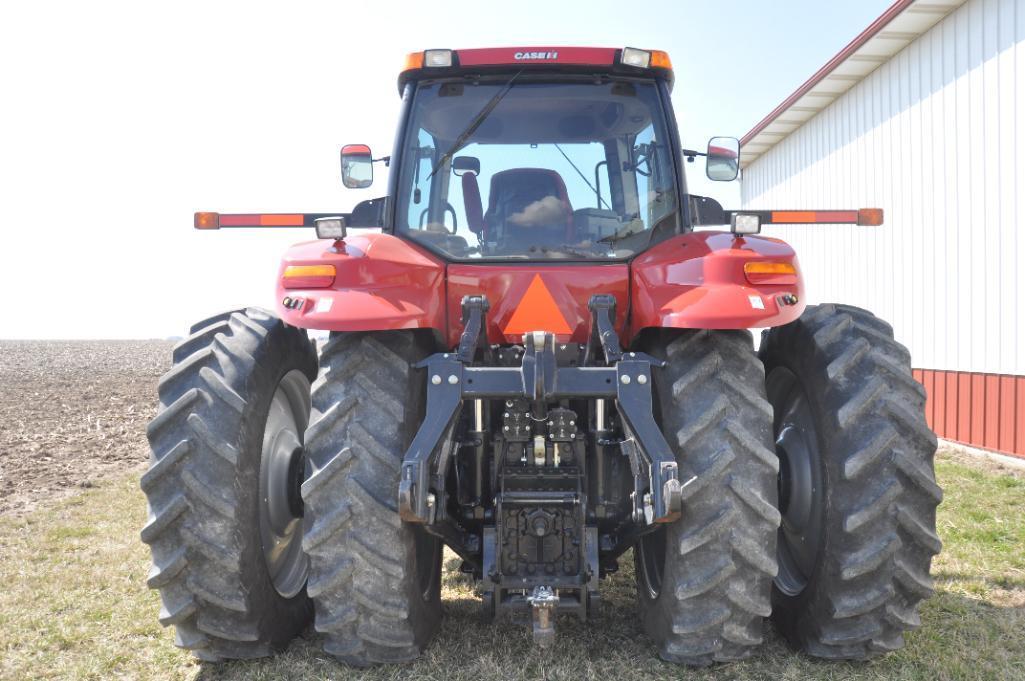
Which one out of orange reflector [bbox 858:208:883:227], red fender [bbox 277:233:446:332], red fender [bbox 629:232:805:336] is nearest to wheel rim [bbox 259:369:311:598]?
red fender [bbox 277:233:446:332]

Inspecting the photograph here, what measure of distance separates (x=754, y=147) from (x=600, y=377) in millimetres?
13641

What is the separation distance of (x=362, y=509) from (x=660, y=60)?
2337 mm

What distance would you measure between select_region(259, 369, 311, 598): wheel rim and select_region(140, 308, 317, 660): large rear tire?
1cm

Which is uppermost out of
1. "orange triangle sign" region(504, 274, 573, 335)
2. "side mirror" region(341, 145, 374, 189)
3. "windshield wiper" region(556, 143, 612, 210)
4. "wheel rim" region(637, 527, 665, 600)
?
"side mirror" region(341, 145, 374, 189)

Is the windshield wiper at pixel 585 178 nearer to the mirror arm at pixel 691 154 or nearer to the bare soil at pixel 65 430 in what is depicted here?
the mirror arm at pixel 691 154

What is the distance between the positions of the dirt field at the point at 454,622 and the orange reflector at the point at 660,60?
2.53 meters

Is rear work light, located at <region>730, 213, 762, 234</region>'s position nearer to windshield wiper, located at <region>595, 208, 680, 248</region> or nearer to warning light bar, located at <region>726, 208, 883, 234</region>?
warning light bar, located at <region>726, 208, 883, 234</region>

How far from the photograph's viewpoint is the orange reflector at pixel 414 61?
138 inches

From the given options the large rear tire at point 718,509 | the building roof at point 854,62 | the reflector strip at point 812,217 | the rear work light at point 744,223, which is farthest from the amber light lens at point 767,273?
the building roof at point 854,62

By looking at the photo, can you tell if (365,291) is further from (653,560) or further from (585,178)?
(653,560)

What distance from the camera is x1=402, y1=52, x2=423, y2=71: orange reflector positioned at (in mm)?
3518

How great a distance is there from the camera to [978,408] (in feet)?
28.7

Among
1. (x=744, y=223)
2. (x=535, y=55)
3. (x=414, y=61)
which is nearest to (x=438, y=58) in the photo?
(x=414, y=61)

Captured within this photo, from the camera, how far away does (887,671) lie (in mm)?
3086
